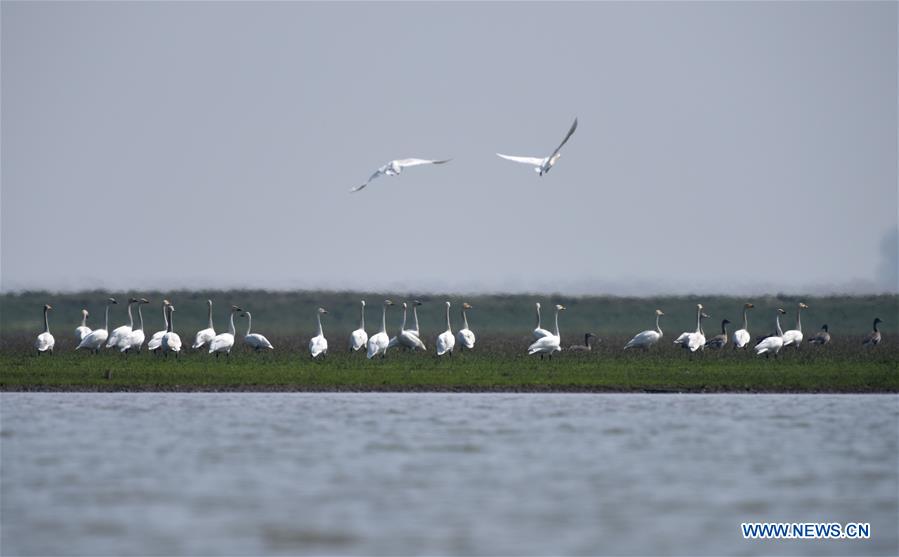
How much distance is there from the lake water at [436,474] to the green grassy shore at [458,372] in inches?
75.3

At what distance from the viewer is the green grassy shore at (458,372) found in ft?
109

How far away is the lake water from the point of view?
16859 mm

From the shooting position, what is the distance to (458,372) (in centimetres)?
3569

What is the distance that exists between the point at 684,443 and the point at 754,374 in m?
11.5

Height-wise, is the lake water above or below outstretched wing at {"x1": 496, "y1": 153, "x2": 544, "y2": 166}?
below

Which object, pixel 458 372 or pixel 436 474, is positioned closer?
pixel 436 474

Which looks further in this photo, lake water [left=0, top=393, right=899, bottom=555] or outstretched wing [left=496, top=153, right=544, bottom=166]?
outstretched wing [left=496, top=153, right=544, bottom=166]

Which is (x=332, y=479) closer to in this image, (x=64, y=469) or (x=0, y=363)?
(x=64, y=469)

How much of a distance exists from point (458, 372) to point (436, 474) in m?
14.5

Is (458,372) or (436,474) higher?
(458,372)

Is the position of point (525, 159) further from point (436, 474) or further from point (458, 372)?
point (436, 474)

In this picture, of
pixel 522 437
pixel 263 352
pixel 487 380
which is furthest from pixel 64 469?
pixel 263 352

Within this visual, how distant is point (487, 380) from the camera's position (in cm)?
3416

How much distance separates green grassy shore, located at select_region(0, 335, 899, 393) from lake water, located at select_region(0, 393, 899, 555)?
6.27ft
